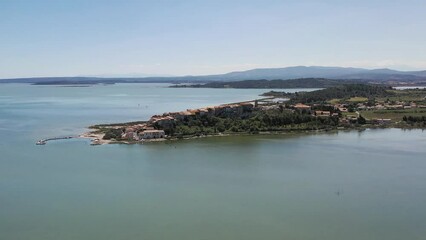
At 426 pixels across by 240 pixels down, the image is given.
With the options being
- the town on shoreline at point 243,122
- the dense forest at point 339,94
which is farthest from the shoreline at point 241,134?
the dense forest at point 339,94

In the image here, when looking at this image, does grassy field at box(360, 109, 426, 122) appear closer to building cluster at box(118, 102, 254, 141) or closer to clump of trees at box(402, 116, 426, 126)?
clump of trees at box(402, 116, 426, 126)

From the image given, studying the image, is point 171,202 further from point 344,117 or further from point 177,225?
point 344,117

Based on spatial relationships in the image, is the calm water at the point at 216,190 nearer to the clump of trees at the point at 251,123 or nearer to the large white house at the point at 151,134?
the large white house at the point at 151,134

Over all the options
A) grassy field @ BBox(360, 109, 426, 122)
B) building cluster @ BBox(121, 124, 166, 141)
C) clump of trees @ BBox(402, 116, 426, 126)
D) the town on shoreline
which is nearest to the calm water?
building cluster @ BBox(121, 124, 166, 141)

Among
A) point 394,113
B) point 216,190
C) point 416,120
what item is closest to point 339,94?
point 394,113

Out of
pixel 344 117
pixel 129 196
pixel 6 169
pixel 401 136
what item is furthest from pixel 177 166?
pixel 344 117
